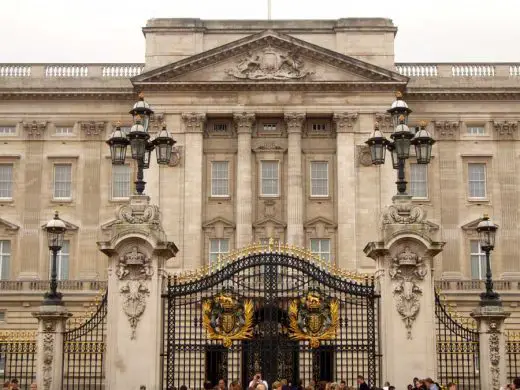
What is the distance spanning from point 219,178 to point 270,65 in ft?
23.6

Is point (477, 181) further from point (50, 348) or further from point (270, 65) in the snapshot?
point (50, 348)

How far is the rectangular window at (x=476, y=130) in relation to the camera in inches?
2244

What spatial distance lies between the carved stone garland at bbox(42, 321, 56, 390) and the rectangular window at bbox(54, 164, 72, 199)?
104 feet

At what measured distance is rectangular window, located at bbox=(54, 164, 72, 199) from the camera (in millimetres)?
56594

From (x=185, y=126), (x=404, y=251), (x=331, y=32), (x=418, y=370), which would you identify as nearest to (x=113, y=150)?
(x=404, y=251)

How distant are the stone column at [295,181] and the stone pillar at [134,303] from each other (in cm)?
2940

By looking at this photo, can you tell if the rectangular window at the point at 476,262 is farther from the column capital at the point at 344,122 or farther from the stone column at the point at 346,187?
the column capital at the point at 344,122

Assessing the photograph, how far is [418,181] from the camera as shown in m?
56.1

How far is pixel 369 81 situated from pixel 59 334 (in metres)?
33.3

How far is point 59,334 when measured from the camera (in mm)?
25594

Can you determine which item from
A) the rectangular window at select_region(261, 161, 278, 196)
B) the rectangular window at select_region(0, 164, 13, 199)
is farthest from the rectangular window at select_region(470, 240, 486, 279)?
the rectangular window at select_region(0, 164, 13, 199)

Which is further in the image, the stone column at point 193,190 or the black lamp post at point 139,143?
the stone column at point 193,190

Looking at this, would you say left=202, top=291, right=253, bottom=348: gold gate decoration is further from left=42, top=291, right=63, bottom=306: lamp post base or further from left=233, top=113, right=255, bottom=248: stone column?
left=233, top=113, right=255, bottom=248: stone column

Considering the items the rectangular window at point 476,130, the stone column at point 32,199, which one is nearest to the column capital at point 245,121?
the stone column at point 32,199
